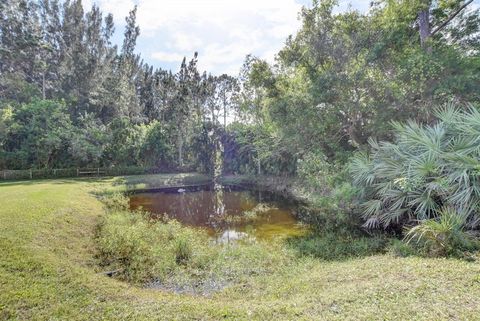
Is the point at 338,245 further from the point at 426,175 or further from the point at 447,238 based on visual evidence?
the point at 426,175

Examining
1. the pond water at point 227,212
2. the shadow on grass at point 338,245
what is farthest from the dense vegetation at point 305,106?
the pond water at point 227,212

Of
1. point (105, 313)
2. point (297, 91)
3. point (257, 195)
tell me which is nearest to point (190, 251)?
point (105, 313)

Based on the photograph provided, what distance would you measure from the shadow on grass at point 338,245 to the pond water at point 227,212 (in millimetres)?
1292

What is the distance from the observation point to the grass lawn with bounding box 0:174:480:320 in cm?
391

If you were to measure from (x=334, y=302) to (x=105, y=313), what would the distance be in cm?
340

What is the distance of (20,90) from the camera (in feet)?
90.0

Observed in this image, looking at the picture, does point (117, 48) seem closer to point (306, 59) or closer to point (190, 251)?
point (306, 59)

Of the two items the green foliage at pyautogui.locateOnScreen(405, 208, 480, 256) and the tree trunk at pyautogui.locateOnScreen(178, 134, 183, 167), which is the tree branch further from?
the tree trunk at pyautogui.locateOnScreen(178, 134, 183, 167)

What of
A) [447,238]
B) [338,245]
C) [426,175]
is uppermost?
[426,175]

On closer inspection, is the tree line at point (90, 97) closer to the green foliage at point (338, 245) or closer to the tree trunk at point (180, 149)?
the tree trunk at point (180, 149)

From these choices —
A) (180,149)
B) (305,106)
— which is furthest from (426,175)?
(180,149)

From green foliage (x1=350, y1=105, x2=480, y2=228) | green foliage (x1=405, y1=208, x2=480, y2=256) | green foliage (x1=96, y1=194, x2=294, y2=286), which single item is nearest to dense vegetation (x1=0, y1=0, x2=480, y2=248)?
green foliage (x1=350, y1=105, x2=480, y2=228)

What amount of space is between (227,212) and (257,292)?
8787 millimetres

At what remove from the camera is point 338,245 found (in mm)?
7953
